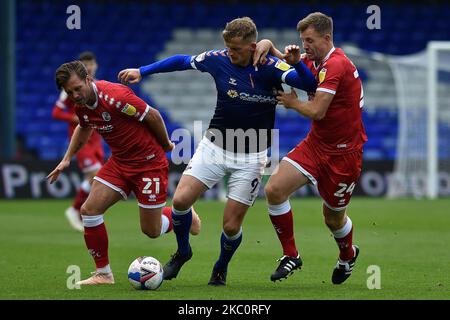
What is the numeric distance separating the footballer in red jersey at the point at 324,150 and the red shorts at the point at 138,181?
0.95m

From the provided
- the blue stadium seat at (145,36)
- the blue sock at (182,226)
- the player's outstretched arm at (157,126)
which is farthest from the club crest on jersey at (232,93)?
the blue stadium seat at (145,36)

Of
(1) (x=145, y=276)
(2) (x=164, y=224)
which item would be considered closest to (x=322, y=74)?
(2) (x=164, y=224)

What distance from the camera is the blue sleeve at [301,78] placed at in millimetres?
7727

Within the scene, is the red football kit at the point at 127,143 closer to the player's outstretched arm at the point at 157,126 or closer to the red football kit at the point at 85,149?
the player's outstretched arm at the point at 157,126

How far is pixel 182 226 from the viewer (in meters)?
8.17

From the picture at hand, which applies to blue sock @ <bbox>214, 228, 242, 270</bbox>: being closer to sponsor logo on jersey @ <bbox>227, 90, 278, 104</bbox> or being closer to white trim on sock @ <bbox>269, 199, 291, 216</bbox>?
white trim on sock @ <bbox>269, 199, 291, 216</bbox>

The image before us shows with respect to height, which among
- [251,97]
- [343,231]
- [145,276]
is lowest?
[145,276]

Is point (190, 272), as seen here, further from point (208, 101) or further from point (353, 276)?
point (208, 101)

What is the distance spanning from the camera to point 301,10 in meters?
27.4

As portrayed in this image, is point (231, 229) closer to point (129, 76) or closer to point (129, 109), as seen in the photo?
point (129, 109)

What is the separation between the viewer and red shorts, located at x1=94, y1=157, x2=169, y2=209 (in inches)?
318

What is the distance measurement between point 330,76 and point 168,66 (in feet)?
4.65

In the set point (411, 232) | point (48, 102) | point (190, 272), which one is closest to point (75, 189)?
point (48, 102)
